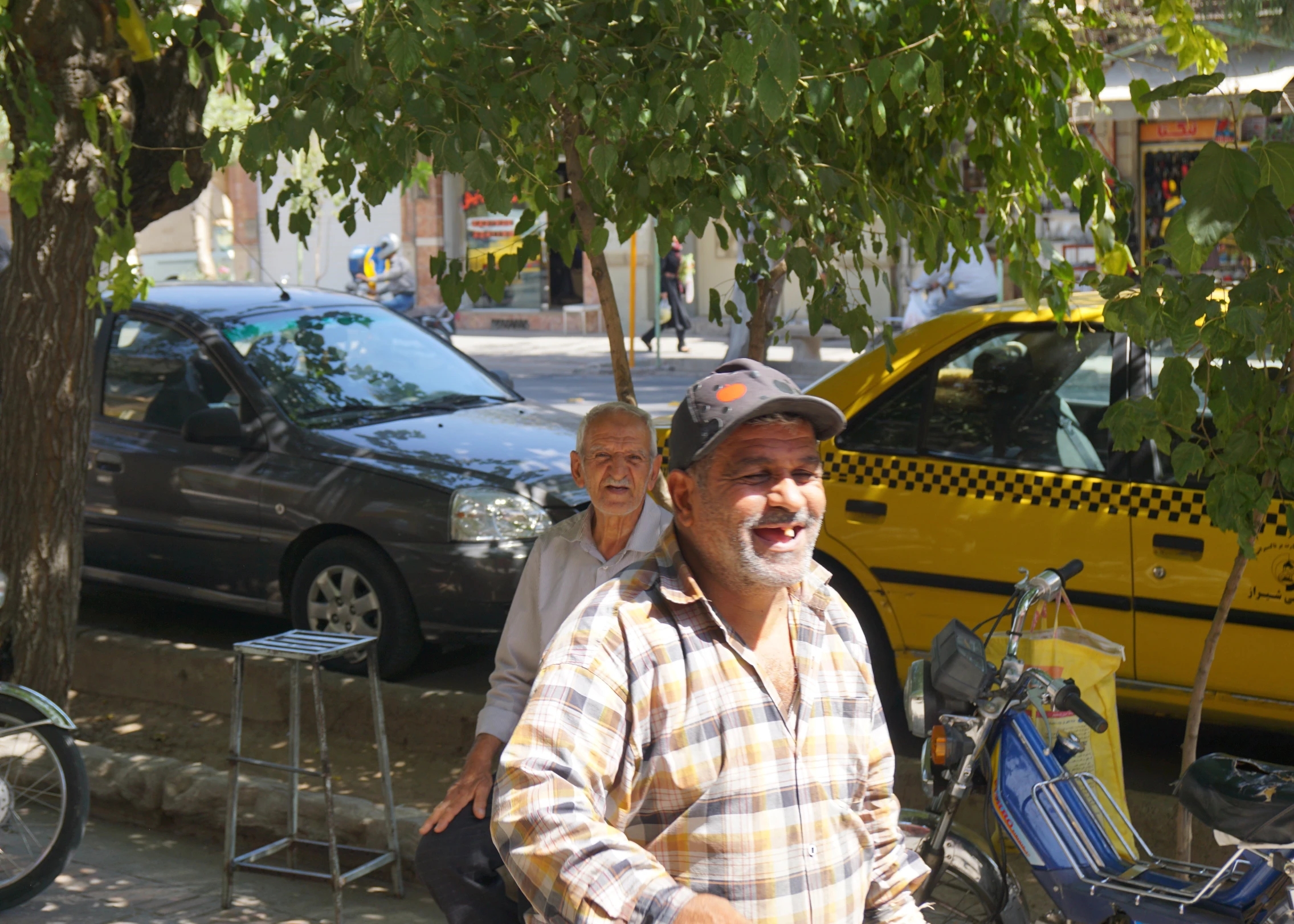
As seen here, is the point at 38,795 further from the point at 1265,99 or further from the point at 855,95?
the point at 1265,99

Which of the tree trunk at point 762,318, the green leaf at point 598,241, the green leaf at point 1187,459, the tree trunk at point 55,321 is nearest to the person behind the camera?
the green leaf at point 1187,459

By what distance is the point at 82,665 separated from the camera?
6.52 meters

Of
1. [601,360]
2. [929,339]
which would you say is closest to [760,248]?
[929,339]

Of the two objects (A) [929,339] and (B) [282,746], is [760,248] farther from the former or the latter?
(B) [282,746]

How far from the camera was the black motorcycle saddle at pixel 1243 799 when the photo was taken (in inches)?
125

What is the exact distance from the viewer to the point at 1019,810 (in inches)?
144

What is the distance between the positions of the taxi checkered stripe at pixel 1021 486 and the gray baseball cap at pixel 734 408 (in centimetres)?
306

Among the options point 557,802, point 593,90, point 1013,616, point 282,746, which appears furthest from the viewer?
point 282,746

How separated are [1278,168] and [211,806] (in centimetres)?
384

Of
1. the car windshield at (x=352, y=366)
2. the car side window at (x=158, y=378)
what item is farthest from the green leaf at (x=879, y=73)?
the car side window at (x=158, y=378)

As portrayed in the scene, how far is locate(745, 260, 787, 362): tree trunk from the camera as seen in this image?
5.05m

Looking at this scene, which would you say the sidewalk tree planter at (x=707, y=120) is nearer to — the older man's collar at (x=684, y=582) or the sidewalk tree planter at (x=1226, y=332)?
the sidewalk tree planter at (x=1226, y=332)

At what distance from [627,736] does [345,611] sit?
187 inches

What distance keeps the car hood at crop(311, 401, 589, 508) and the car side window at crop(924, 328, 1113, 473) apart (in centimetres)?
173
